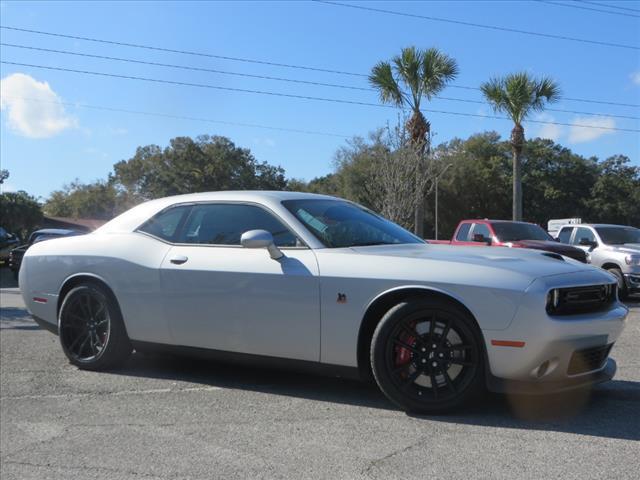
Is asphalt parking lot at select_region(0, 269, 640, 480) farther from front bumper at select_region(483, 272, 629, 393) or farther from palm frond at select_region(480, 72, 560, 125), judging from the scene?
palm frond at select_region(480, 72, 560, 125)

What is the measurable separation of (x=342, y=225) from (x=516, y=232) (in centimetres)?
892

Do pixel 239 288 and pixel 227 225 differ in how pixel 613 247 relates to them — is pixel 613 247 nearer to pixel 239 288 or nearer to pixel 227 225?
pixel 227 225

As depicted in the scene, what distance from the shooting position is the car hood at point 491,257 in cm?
402

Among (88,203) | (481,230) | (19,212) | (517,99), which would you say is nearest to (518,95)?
(517,99)

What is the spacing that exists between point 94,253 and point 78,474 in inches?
97.5

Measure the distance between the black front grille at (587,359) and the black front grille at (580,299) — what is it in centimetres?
25

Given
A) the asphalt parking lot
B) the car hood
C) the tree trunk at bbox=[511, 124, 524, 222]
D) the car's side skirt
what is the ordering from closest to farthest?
the asphalt parking lot, the car hood, the car's side skirt, the tree trunk at bbox=[511, 124, 524, 222]

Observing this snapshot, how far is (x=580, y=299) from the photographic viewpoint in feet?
13.2

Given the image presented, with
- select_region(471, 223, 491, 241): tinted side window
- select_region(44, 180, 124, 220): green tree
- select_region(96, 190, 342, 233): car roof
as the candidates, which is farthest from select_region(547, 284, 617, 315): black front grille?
select_region(44, 180, 124, 220): green tree

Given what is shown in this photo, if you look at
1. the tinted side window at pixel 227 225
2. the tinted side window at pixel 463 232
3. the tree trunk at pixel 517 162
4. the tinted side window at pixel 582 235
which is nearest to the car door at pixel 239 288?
the tinted side window at pixel 227 225

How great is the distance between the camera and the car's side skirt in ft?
14.4

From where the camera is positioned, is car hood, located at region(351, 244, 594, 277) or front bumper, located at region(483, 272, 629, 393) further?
car hood, located at region(351, 244, 594, 277)

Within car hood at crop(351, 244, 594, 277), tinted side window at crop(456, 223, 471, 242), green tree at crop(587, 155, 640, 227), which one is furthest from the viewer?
green tree at crop(587, 155, 640, 227)

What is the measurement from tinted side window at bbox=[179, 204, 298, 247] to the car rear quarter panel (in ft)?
0.92
